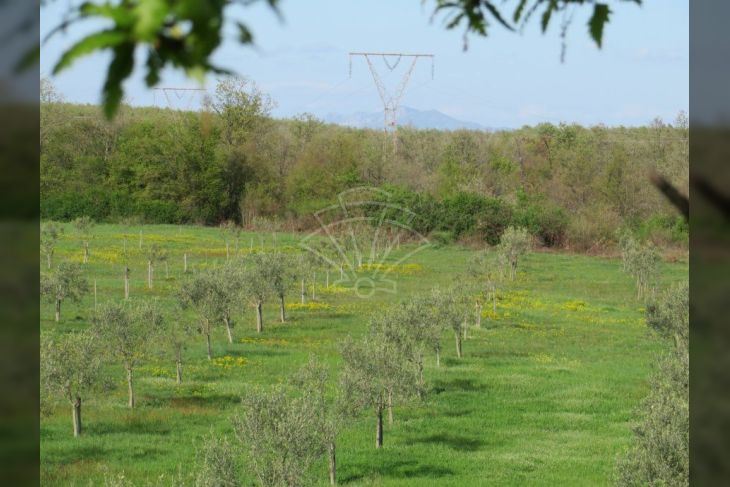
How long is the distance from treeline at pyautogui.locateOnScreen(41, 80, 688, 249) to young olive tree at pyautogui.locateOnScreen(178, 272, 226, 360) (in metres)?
22.3

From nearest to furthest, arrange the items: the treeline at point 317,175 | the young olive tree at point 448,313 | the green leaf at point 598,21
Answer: the green leaf at point 598,21, the young olive tree at point 448,313, the treeline at point 317,175

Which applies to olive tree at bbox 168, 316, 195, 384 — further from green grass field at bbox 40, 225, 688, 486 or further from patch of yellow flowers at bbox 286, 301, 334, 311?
patch of yellow flowers at bbox 286, 301, 334, 311

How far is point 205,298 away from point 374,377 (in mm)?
5863

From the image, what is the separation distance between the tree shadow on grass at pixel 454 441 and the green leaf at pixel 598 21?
11.5 metres

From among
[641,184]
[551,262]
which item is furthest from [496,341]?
[641,184]

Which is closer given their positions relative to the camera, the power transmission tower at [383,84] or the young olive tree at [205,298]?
the young olive tree at [205,298]

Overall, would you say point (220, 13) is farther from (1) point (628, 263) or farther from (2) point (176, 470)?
(1) point (628, 263)

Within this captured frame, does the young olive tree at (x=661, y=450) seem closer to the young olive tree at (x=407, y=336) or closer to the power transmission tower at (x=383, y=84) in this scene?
the young olive tree at (x=407, y=336)

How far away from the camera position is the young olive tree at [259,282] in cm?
2028

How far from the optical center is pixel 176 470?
11.1 m

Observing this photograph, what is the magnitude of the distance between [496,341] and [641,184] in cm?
2823

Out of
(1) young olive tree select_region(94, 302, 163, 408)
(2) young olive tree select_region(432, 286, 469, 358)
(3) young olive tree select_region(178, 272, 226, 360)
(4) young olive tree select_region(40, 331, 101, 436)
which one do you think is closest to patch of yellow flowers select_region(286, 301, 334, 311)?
(3) young olive tree select_region(178, 272, 226, 360)

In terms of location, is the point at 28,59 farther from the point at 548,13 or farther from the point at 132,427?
the point at 132,427

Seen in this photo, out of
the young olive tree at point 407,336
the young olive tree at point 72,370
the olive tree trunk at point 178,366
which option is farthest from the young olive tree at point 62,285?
the young olive tree at point 407,336
